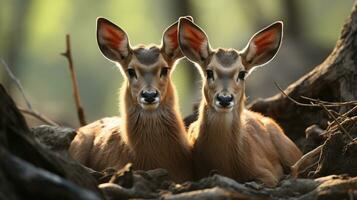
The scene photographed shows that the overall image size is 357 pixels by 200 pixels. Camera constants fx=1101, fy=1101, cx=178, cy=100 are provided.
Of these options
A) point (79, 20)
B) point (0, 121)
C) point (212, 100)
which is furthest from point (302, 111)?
point (79, 20)

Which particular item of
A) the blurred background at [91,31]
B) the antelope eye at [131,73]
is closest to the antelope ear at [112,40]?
the antelope eye at [131,73]

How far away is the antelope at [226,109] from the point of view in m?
12.0

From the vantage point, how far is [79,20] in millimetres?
54875

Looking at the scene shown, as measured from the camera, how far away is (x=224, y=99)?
1170 cm

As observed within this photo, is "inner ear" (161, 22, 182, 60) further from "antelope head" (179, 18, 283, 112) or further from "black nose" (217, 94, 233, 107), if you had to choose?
"black nose" (217, 94, 233, 107)

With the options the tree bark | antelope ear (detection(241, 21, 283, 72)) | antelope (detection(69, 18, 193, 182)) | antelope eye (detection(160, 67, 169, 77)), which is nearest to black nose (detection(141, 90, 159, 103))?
antelope (detection(69, 18, 193, 182))

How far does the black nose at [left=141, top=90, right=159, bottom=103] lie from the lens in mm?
12109

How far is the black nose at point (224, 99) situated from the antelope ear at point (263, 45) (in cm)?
102

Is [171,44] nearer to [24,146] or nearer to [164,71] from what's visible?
[164,71]

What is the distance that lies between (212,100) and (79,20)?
143 ft

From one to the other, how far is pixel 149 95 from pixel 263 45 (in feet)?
5.27

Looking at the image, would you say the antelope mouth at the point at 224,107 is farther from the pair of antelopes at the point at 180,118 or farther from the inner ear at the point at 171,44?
the inner ear at the point at 171,44

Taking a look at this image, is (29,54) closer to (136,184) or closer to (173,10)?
(173,10)

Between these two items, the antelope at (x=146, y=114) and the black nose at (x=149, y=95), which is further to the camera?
the antelope at (x=146, y=114)
